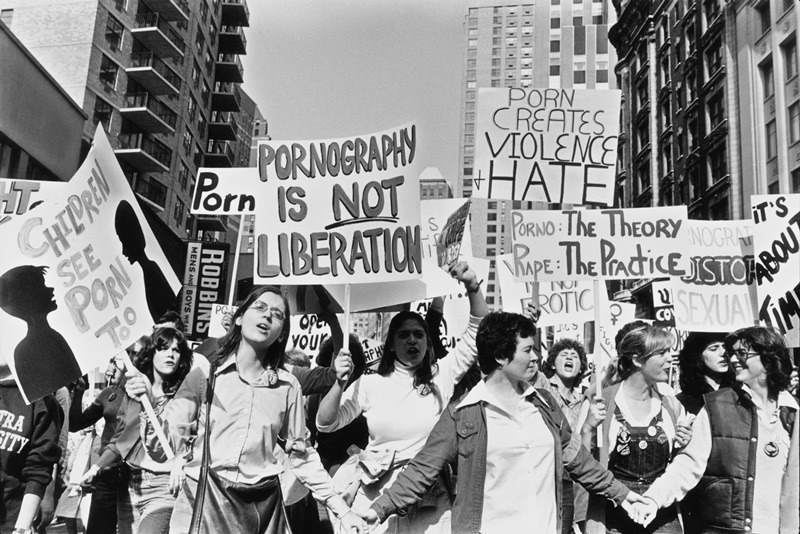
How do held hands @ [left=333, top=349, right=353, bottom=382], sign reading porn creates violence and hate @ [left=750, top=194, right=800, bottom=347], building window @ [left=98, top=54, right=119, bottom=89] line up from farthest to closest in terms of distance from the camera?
building window @ [left=98, top=54, right=119, bottom=89] < sign reading porn creates violence and hate @ [left=750, top=194, right=800, bottom=347] < held hands @ [left=333, top=349, right=353, bottom=382]

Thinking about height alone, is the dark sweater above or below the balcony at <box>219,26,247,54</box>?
below

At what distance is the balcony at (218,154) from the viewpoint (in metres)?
53.3

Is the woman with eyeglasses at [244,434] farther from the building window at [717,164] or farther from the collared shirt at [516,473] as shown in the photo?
the building window at [717,164]

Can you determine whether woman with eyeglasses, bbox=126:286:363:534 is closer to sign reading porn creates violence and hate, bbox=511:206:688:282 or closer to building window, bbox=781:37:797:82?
sign reading porn creates violence and hate, bbox=511:206:688:282

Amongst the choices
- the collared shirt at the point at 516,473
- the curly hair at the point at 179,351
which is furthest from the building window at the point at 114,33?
the collared shirt at the point at 516,473

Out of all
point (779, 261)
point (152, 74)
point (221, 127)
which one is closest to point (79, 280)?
point (779, 261)

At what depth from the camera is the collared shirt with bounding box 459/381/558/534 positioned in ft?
10.6

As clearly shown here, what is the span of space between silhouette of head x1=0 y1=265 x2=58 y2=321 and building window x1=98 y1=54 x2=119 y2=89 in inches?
1433

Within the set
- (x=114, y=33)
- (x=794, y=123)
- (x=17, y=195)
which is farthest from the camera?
(x=114, y=33)

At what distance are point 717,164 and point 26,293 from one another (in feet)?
114

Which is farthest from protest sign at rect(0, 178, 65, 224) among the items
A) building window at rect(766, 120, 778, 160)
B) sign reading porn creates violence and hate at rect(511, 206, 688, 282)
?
building window at rect(766, 120, 778, 160)

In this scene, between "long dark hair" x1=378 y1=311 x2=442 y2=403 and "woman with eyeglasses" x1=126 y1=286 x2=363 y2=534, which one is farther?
"long dark hair" x1=378 y1=311 x2=442 y2=403

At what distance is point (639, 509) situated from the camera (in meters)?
3.62

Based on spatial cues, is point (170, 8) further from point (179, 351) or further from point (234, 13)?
point (179, 351)
